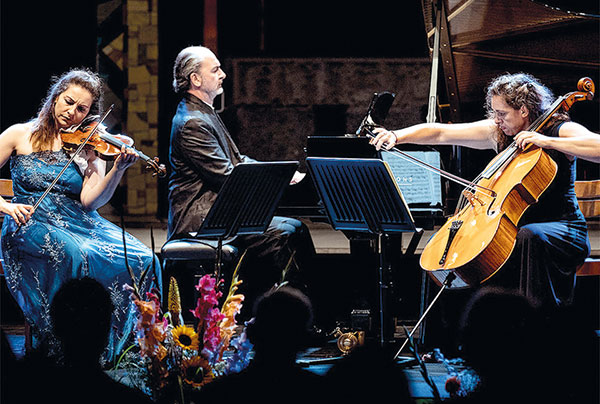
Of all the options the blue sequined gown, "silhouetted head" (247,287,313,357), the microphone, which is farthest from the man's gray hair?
"silhouetted head" (247,287,313,357)

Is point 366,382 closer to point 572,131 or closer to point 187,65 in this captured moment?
point 572,131

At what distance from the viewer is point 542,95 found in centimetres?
313

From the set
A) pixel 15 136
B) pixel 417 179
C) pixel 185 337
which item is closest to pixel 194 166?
pixel 15 136

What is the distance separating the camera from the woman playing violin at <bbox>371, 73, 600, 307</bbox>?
2939 millimetres

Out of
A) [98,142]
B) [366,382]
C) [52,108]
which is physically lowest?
[366,382]

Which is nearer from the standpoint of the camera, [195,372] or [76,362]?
[195,372]

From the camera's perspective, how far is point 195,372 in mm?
2312

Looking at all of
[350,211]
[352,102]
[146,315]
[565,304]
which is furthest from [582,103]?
[146,315]

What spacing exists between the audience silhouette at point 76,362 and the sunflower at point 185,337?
8.1 inches

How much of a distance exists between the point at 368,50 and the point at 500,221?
3.83 meters

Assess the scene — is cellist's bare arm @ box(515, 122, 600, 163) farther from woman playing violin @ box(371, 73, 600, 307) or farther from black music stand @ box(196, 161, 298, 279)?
black music stand @ box(196, 161, 298, 279)

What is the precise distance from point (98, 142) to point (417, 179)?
1437 millimetres

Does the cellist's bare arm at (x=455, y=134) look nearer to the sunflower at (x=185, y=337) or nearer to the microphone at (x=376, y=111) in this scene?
Answer: the microphone at (x=376, y=111)

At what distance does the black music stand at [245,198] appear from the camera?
2910 mm
